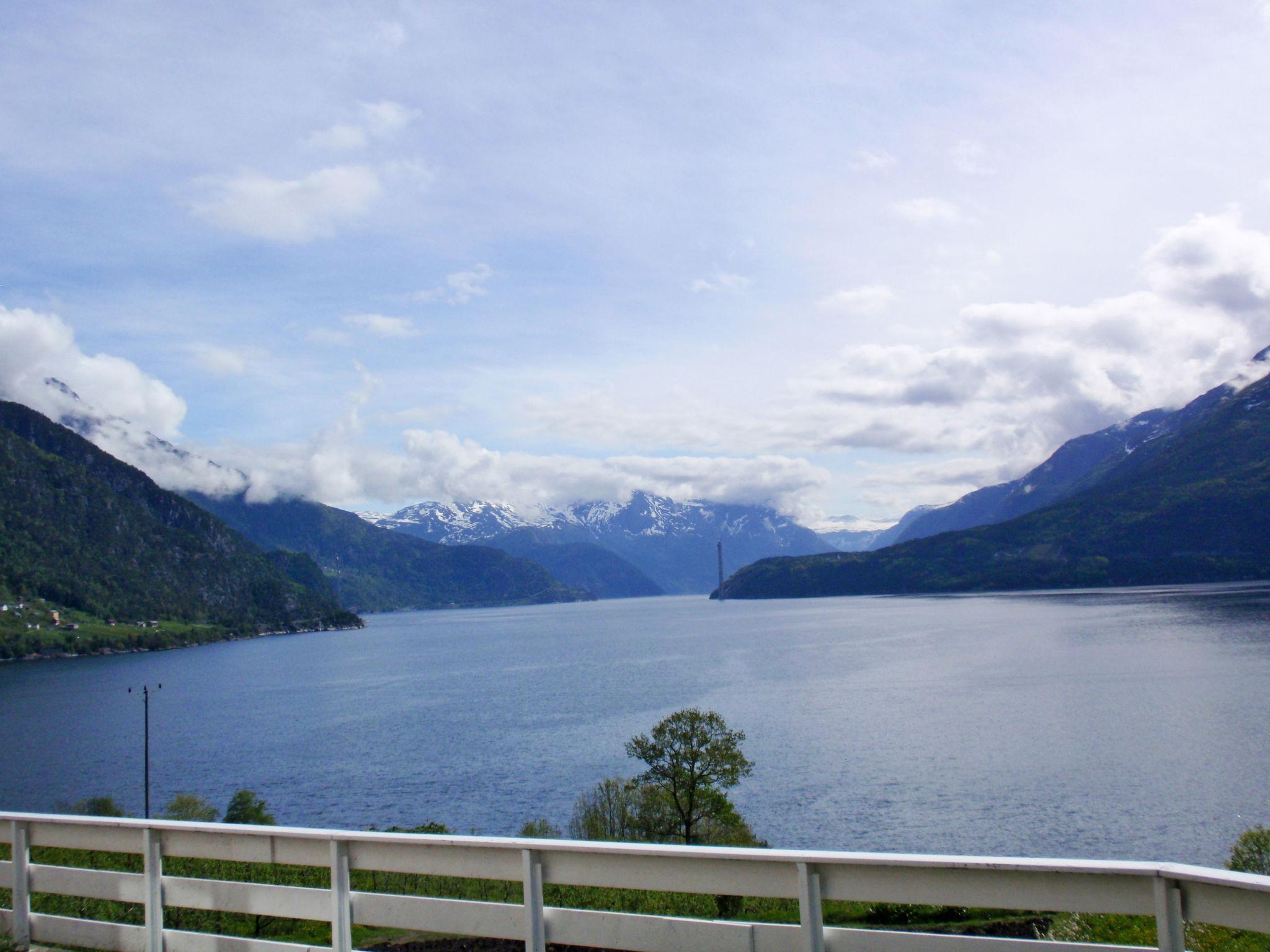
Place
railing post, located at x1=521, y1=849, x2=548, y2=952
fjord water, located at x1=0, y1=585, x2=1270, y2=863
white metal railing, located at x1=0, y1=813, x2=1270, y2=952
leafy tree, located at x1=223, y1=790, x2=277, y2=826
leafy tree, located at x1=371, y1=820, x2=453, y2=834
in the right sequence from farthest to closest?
leafy tree, located at x1=223, y1=790, x2=277, y2=826 → fjord water, located at x1=0, y1=585, x2=1270, y2=863 → leafy tree, located at x1=371, y1=820, x2=453, y2=834 → railing post, located at x1=521, y1=849, x2=548, y2=952 → white metal railing, located at x1=0, y1=813, x2=1270, y2=952

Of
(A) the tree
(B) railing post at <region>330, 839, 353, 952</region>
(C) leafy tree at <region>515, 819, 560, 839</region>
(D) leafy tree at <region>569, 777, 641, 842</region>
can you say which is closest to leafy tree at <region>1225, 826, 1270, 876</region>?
(A) the tree

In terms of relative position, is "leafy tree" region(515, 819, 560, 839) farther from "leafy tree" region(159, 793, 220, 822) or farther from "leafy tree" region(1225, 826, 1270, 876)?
"leafy tree" region(1225, 826, 1270, 876)

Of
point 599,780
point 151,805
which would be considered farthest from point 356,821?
point 151,805

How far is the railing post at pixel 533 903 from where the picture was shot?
18.9 ft

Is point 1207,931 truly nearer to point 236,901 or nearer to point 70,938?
point 236,901

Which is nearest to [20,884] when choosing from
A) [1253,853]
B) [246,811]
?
[1253,853]

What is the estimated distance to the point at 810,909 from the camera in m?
5.09

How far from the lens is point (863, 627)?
191 meters

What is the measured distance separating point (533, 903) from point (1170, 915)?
3.54 meters

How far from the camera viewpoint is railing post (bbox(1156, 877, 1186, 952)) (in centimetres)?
443

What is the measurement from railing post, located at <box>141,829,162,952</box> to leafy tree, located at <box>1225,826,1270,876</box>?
36.0m

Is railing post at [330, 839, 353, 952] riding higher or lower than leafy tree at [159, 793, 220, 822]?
higher

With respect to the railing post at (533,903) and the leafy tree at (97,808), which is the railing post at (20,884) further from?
the leafy tree at (97,808)

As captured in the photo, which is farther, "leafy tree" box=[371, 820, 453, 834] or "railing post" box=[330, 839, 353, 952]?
"leafy tree" box=[371, 820, 453, 834]
